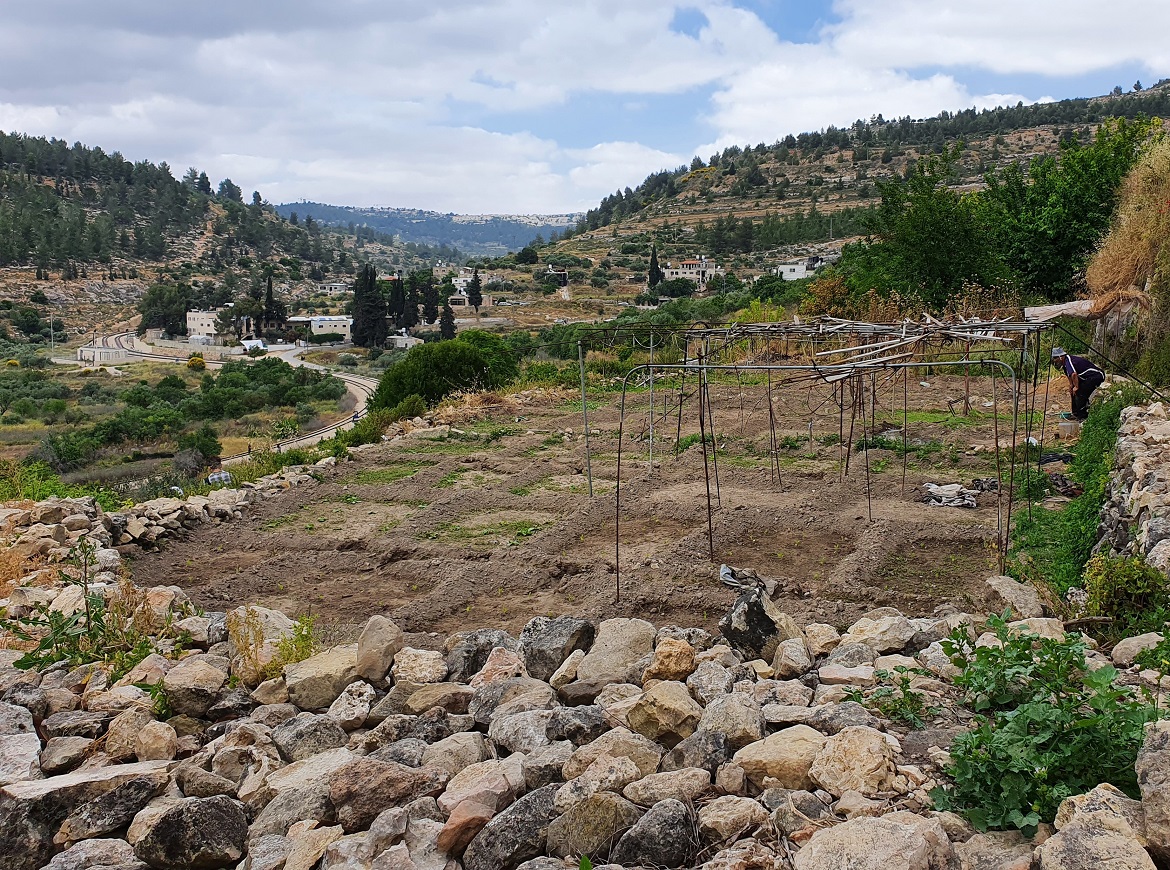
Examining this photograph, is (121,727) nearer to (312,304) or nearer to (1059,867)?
(1059,867)

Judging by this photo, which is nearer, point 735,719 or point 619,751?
point 619,751

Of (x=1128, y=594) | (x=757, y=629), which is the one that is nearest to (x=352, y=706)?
(x=757, y=629)

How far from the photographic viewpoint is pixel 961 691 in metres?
3.61

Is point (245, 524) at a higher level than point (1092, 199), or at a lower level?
lower

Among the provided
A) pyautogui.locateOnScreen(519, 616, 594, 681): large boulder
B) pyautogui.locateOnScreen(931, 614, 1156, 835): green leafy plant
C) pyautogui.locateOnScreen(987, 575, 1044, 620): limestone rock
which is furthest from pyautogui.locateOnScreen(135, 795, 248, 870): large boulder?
pyautogui.locateOnScreen(987, 575, 1044, 620): limestone rock

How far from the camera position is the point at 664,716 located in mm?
3666

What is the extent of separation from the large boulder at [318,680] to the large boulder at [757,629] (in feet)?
7.39

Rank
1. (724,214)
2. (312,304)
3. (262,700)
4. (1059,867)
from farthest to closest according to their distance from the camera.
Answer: (312,304), (724,214), (262,700), (1059,867)

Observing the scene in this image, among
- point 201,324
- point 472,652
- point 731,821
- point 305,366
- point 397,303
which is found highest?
point 397,303

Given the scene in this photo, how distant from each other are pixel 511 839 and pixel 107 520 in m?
7.07

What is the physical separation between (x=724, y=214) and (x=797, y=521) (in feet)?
244

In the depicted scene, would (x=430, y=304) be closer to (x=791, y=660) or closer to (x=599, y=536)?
(x=599, y=536)

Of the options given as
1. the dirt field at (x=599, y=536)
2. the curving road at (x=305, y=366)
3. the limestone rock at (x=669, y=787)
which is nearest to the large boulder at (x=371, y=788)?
the limestone rock at (x=669, y=787)

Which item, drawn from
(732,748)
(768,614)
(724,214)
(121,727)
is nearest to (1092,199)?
(768,614)
